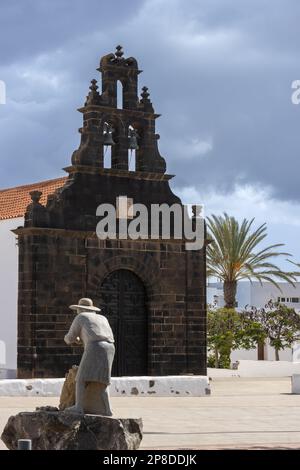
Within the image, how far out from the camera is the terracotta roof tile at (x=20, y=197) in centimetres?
3234

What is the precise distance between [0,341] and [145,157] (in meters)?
7.68

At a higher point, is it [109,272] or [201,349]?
[109,272]

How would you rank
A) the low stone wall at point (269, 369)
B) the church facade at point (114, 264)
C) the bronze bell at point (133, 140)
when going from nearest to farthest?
the church facade at point (114, 264) → the bronze bell at point (133, 140) → the low stone wall at point (269, 369)

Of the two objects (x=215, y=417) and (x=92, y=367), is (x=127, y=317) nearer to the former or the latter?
(x=215, y=417)

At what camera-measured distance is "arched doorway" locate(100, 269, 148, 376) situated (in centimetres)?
2638

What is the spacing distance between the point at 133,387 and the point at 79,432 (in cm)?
1246

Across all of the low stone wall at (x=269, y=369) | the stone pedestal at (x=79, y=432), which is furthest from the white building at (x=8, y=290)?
the stone pedestal at (x=79, y=432)

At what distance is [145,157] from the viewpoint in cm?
2745

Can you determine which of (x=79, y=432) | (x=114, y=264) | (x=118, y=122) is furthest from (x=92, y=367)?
(x=118, y=122)

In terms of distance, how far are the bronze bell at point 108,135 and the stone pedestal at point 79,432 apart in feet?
51.9

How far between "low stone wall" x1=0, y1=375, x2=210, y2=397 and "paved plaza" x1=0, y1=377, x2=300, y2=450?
1.59ft

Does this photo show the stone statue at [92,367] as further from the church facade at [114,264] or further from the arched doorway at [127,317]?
the arched doorway at [127,317]

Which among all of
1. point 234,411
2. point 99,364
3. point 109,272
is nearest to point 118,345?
point 109,272
